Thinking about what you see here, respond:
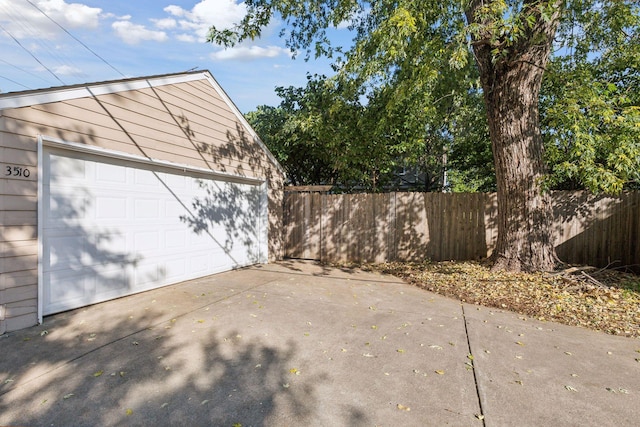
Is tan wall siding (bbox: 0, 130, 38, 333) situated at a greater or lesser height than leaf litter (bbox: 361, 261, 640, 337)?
greater

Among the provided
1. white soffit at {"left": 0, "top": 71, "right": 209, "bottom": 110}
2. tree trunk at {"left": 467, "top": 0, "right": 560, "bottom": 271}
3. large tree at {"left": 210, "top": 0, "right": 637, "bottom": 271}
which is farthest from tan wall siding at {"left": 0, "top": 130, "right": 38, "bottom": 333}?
tree trunk at {"left": 467, "top": 0, "right": 560, "bottom": 271}

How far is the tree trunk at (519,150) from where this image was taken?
217 inches

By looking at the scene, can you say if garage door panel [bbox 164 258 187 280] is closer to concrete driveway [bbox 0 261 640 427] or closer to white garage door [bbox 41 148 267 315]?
white garage door [bbox 41 148 267 315]

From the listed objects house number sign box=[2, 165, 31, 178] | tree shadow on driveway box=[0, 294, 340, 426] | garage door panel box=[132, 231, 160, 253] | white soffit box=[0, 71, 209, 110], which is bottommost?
tree shadow on driveway box=[0, 294, 340, 426]

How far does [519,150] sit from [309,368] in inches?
197

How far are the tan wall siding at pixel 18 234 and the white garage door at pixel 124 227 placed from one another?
0.16 m

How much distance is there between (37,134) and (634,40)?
1037 cm

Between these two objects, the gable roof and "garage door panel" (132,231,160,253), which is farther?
"garage door panel" (132,231,160,253)

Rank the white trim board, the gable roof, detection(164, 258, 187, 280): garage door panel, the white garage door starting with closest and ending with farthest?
1. the gable roof
2. the white trim board
3. the white garage door
4. detection(164, 258, 187, 280): garage door panel

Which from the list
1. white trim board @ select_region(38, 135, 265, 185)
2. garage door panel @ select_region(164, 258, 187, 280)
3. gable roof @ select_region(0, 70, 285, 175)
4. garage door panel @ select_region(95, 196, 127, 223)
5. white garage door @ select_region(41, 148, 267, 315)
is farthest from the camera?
garage door panel @ select_region(164, 258, 187, 280)

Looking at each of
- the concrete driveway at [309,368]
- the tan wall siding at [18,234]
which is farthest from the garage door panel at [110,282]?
the tan wall siding at [18,234]

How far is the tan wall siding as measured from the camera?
355 cm

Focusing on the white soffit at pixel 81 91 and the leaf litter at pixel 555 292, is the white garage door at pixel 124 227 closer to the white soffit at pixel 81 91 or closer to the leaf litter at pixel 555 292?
the white soffit at pixel 81 91

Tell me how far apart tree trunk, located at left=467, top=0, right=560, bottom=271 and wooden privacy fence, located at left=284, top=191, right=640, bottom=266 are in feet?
4.47
